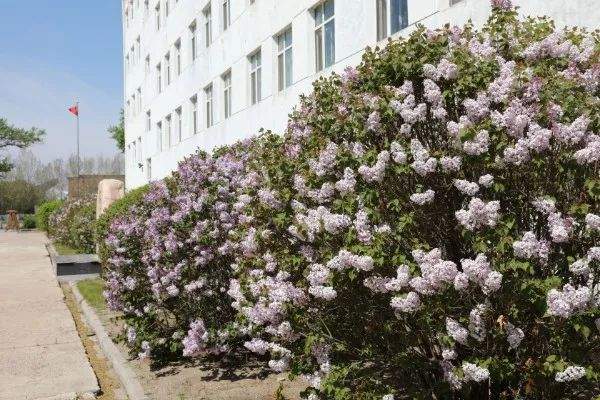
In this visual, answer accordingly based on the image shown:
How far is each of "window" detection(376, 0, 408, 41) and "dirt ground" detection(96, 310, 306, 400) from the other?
22.3 ft

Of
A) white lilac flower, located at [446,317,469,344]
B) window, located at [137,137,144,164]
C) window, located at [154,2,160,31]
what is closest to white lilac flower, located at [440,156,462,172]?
white lilac flower, located at [446,317,469,344]

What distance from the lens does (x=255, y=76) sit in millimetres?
18188

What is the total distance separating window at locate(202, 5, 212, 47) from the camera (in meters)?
22.4

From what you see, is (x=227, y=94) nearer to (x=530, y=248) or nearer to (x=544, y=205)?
(x=544, y=205)

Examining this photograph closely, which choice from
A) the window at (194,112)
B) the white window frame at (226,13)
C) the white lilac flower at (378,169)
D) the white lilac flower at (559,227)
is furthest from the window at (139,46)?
the white lilac flower at (559,227)

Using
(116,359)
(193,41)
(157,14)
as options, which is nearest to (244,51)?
(193,41)

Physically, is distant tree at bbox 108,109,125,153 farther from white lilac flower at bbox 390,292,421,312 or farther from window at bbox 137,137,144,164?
white lilac flower at bbox 390,292,421,312

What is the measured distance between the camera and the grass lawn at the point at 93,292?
1169cm

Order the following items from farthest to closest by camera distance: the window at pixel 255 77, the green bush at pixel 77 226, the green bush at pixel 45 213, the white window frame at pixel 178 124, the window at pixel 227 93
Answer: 1. the green bush at pixel 45 213
2. the white window frame at pixel 178 124
3. the green bush at pixel 77 226
4. the window at pixel 227 93
5. the window at pixel 255 77

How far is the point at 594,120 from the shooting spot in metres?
3.66

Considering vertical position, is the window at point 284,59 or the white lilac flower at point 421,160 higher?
the window at point 284,59

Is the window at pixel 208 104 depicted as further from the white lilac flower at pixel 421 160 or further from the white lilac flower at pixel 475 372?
the white lilac flower at pixel 475 372

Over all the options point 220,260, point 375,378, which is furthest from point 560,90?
point 220,260

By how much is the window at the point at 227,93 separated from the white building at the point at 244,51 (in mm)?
32
